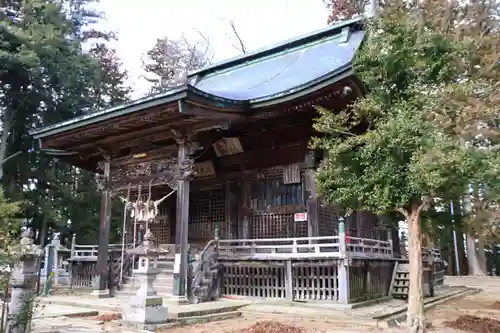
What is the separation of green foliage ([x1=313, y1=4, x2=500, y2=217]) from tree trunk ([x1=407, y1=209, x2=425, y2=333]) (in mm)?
246

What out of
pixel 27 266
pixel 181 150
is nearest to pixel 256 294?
pixel 181 150

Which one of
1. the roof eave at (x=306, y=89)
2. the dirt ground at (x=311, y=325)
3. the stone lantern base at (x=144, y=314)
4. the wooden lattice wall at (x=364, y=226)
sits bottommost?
the dirt ground at (x=311, y=325)

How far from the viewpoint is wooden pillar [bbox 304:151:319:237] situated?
469 inches

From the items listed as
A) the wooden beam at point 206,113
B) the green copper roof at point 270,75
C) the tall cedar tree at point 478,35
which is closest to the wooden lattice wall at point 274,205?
the wooden beam at point 206,113

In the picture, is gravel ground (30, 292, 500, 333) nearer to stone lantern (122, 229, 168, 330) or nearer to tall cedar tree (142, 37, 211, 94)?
stone lantern (122, 229, 168, 330)

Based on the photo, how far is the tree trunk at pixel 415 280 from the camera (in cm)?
671

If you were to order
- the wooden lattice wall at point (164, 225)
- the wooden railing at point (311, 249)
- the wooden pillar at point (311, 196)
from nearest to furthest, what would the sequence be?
the wooden railing at point (311, 249)
the wooden pillar at point (311, 196)
the wooden lattice wall at point (164, 225)

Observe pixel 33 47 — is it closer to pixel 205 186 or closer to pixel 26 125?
pixel 26 125

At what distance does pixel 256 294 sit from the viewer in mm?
11406

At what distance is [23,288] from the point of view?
18.6 feet

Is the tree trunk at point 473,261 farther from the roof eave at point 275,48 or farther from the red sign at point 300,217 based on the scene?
the red sign at point 300,217

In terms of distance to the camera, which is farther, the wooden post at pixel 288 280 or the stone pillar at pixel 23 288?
the wooden post at pixel 288 280

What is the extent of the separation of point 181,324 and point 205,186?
7.07 meters

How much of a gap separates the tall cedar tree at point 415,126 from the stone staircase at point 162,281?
5.82 m
